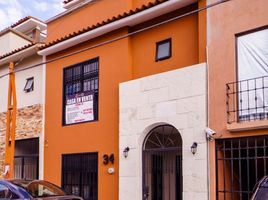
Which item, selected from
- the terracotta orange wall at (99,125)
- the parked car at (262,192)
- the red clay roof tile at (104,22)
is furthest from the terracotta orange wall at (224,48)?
the terracotta orange wall at (99,125)

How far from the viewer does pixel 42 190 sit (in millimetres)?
10344

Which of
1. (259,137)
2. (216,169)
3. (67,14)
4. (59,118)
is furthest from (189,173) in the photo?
(67,14)

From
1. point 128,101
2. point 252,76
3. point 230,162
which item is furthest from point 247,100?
point 128,101

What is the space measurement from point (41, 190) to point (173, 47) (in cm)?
503

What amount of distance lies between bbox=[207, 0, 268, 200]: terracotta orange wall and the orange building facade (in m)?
0.26

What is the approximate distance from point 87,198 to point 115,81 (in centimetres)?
368

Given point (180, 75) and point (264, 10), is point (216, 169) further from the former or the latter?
point (264, 10)

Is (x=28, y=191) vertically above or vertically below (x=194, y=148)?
below

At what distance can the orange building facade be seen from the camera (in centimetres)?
1074

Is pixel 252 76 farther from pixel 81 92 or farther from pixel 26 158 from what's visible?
pixel 26 158

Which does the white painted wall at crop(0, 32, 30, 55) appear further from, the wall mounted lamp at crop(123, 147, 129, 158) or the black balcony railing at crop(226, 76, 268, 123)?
the black balcony railing at crop(226, 76, 268, 123)

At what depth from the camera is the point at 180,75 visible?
430 inches

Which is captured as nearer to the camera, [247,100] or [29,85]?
[247,100]

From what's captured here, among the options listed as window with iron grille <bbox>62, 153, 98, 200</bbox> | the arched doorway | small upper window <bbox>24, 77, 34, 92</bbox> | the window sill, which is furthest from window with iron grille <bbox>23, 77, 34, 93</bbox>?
the window sill
